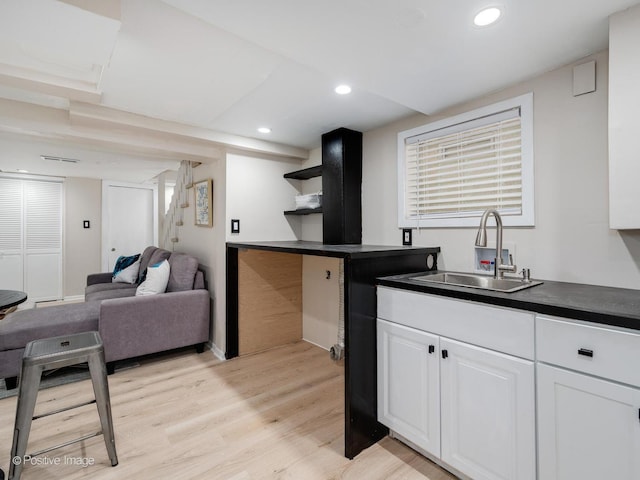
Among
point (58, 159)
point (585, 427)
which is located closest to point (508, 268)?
point (585, 427)

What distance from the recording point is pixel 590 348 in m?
1.05

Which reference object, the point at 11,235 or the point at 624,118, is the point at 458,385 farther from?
the point at 11,235

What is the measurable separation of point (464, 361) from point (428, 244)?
3.29 feet

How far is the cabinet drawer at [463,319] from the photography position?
1.22 meters

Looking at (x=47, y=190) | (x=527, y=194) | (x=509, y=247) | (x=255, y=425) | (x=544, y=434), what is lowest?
(x=255, y=425)

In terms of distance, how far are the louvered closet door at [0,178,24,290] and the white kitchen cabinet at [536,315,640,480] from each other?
6.79 metres

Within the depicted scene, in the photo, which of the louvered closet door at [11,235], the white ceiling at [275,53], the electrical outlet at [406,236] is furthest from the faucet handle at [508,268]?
the louvered closet door at [11,235]

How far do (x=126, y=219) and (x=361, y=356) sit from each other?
18.4ft

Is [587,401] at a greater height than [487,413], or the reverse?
[587,401]

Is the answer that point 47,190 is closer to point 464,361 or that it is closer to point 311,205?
point 311,205

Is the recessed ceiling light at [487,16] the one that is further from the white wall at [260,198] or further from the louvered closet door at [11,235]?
the louvered closet door at [11,235]

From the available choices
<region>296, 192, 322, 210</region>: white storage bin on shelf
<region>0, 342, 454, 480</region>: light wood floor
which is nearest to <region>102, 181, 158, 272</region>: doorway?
<region>0, 342, 454, 480</region>: light wood floor

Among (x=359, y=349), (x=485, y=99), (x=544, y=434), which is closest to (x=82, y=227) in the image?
(x=359, y=349)

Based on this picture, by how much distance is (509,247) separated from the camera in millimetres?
1817
